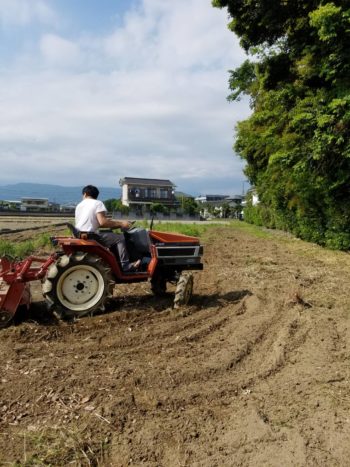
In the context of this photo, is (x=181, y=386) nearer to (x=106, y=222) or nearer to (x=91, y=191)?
(x=106, y=222)

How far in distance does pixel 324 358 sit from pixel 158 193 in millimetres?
76297

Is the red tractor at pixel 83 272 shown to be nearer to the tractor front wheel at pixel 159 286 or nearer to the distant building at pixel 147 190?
the tractor front wheel at pixel 159 286

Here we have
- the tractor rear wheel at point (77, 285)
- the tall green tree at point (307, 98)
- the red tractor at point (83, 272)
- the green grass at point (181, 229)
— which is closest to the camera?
the red tractor at point (83, 272)

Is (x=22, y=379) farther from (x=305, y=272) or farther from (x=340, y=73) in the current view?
(x=340, y=73)

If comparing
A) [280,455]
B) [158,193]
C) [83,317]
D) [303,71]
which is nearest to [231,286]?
[83,317]

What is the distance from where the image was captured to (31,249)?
1138cm

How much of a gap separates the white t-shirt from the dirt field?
1.14 metres

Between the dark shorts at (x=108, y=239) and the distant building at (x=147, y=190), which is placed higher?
the distant building at (x=147, y=190)

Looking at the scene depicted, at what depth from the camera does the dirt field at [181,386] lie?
2.82 m

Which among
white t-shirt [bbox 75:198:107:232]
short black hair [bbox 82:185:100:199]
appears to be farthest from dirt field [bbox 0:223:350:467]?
short black hair [bbox 82:185:100:199]

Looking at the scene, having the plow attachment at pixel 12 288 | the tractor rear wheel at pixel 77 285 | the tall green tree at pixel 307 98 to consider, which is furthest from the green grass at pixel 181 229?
the plow attachment at pixel 12 288

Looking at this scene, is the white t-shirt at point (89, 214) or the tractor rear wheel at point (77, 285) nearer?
the tractor rear wheel at point (77, 285)

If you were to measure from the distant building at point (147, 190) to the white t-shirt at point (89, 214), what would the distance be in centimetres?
7056

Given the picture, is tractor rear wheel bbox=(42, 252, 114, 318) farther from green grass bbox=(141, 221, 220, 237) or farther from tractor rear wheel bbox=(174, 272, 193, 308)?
green grass bbox=(141, 221, 220, 237)
